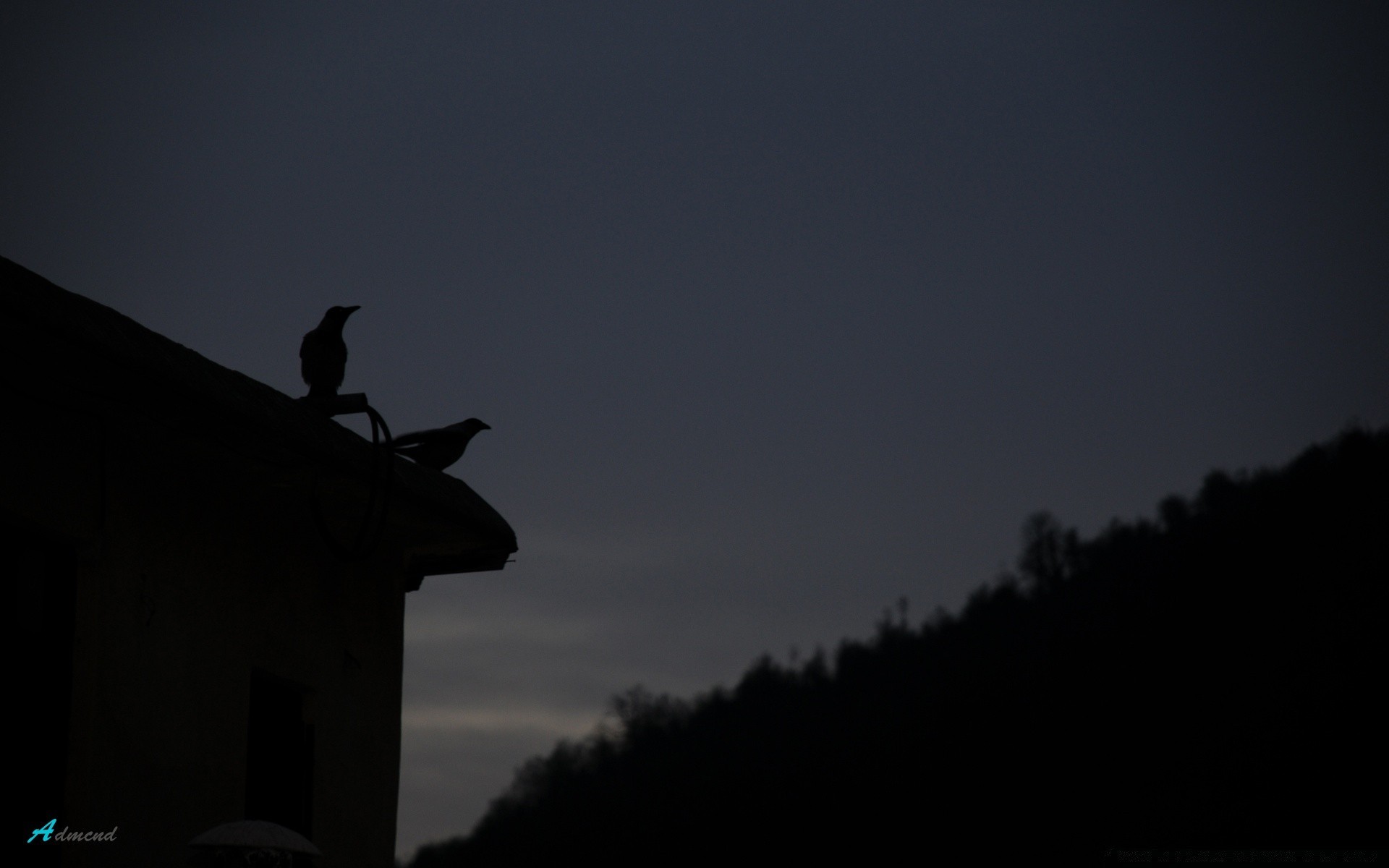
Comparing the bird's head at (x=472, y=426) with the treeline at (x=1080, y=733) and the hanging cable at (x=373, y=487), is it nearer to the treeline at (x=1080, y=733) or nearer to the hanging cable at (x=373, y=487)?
the hanging cable at (x=373, y=487)

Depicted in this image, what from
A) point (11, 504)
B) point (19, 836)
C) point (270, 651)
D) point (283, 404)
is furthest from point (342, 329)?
point (19, 836)

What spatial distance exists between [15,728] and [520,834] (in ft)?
225

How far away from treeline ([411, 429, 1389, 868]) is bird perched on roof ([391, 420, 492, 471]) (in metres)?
58.5

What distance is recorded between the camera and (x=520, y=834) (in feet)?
239

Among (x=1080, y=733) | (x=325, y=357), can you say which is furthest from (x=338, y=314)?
(x=1080, y=733)

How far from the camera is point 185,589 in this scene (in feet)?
26.0

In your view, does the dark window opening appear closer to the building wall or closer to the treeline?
the building wall

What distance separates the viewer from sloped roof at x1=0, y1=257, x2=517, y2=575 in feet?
21.0

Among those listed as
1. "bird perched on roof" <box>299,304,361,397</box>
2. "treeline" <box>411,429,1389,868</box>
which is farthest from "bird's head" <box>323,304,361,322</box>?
"treeline" <box>411,429,1389,868</box>

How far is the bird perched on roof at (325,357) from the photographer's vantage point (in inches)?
359

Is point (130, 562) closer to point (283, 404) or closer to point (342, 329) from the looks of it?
point (283, 404)

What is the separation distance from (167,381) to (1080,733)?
255 ft

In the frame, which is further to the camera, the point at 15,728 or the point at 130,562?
the point at 130,562

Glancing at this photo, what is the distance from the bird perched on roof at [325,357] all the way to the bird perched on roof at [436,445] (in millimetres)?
542
